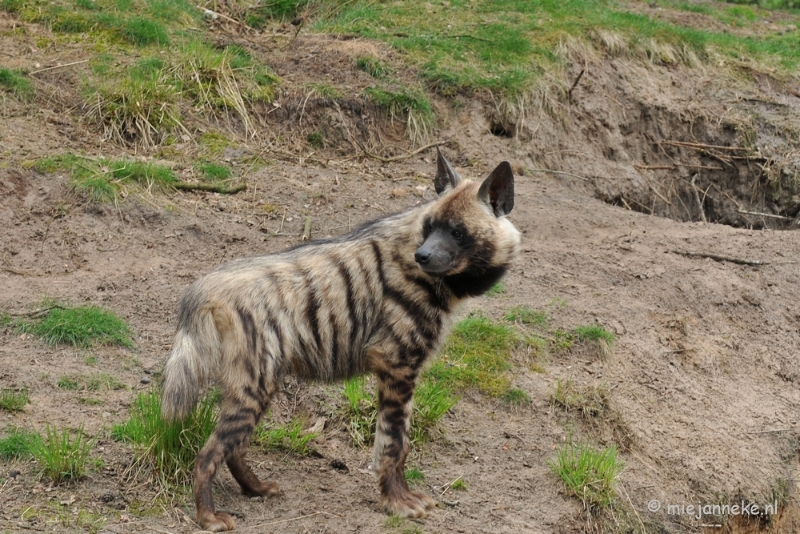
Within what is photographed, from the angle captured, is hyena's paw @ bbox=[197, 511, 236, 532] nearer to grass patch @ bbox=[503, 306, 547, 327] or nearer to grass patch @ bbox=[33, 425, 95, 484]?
grass patch @ bbox=[33, 425, 95, 484]

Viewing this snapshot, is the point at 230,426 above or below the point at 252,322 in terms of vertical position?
below

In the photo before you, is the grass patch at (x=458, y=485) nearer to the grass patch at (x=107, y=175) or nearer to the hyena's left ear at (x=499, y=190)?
the hyena's left ear at (x=499, y=190)

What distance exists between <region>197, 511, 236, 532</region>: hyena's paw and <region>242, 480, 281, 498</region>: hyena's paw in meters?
0.43

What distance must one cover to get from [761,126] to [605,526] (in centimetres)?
691

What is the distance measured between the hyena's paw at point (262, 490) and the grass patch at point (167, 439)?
0.30 meters

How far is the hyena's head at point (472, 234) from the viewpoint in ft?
15.1

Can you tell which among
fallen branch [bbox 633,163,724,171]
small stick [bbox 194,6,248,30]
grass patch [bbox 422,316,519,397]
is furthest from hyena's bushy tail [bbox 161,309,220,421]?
fallen branch [bbox 633,163,724,171]

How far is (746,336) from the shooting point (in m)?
7.22

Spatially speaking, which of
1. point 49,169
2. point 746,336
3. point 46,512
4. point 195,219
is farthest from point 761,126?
point 46,512

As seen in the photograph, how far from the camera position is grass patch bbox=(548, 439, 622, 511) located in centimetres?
509

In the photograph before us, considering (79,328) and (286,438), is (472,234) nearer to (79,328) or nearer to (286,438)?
(286,438)

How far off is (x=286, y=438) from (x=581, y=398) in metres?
1.91

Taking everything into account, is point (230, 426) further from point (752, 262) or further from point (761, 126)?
point (761, 126)

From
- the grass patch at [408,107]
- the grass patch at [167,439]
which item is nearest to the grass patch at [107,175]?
the grass patch at [408,107]
